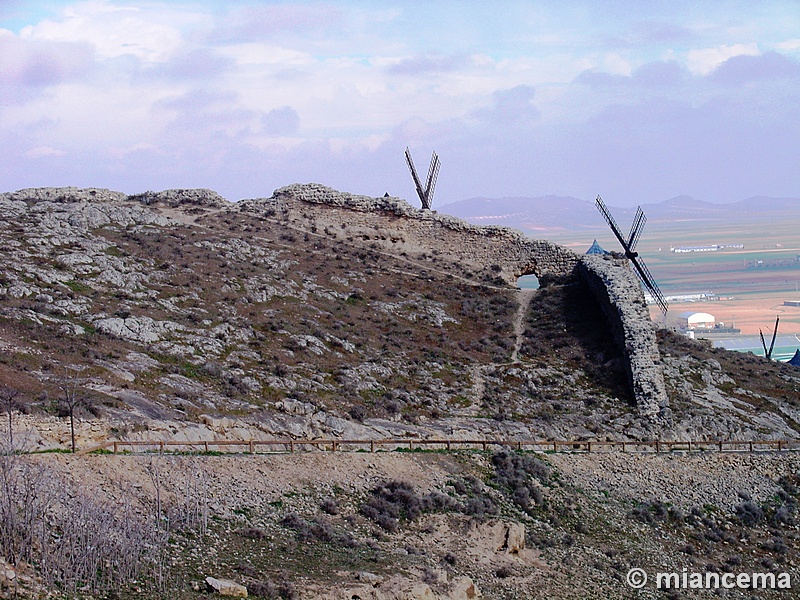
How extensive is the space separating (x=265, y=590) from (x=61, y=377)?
9.96 metres

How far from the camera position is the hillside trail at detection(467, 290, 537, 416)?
2797cm

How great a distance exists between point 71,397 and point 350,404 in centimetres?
779

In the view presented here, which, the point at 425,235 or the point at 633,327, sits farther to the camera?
the point at 425,235

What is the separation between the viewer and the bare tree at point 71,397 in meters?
19.3

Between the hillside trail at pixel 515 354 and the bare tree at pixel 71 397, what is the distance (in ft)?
35.9

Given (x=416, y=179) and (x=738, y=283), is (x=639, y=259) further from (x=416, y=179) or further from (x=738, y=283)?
(x=738, y=283)

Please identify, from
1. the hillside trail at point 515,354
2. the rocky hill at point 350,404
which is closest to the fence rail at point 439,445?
the rocky hill at point 350,404

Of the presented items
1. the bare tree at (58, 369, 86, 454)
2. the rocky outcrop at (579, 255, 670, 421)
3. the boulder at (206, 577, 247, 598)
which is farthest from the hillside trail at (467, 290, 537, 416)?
the boulder at (206, 577, 247, 598)

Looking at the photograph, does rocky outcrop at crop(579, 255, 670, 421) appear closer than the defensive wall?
Yes

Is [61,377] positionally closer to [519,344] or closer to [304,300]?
[304,300]

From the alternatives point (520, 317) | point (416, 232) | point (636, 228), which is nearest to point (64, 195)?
point (416, 232)

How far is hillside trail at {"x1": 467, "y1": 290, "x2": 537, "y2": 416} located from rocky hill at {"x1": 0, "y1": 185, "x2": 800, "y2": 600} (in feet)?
0.44

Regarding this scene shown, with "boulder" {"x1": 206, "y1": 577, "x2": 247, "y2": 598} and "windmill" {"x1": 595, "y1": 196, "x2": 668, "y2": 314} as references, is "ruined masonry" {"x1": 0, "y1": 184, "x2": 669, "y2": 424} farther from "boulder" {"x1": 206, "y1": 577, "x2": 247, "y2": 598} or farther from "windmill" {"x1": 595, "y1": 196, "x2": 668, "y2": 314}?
"boulder" {"x1": 206, "y1": 577, "x2": 247, "y2": 598}

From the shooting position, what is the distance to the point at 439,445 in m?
23.7
